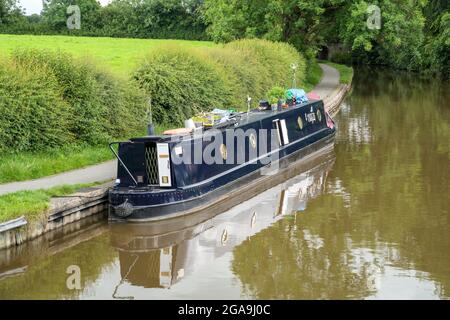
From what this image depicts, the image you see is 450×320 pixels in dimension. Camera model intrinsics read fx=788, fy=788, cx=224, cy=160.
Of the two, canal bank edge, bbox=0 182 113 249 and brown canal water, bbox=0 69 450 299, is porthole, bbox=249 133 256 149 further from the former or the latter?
canal bank edge, bbox=0 182 113 249

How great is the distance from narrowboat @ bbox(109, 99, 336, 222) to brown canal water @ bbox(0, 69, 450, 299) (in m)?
0.44

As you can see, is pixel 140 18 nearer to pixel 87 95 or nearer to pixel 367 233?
pixel 87 95

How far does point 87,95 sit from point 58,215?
483cm

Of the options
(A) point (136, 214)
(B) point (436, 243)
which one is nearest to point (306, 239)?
(B) point (436, 243)

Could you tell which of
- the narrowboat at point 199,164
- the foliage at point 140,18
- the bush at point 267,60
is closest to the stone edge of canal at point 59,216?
the narrowboat at point 199,164

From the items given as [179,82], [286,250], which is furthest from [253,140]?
[286,250]

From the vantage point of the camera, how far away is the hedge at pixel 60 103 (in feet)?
53.4

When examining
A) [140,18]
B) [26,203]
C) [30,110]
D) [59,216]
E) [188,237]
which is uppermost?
[140,18]

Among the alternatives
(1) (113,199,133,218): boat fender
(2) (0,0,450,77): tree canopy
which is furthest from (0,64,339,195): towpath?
(2) (0,0,450,77): tree canopy

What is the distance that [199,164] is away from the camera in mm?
15578

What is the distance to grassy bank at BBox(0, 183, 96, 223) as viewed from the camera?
12.9 metres

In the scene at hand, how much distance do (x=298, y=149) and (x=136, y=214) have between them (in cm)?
731

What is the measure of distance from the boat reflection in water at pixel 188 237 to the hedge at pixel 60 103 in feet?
11.2

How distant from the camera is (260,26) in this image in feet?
128
